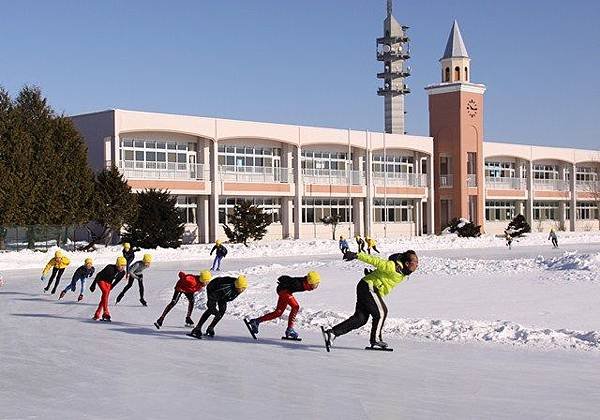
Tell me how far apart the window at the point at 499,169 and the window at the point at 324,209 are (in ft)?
60.6

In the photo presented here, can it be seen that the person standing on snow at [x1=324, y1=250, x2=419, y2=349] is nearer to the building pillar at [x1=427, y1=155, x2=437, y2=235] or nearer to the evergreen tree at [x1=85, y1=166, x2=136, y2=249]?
the evergreen tree at [x1=85, y1=166, x2=136, y2=249]

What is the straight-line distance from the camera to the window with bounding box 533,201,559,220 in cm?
7669

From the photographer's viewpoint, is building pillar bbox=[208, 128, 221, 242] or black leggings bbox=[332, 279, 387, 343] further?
building pillar bbox=[208, 128, 221, 242]

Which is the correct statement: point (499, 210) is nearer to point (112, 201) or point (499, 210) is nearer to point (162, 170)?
point (162, 170)

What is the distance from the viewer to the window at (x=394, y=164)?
209 ft

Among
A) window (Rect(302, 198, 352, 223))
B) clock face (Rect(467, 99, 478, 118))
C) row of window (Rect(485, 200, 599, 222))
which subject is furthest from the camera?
row of window (Rect(485, 200, 599, 222))

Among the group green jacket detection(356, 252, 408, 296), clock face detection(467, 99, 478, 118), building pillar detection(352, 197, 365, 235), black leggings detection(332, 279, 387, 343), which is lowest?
black leggings detection(332, 279, 387, 343)

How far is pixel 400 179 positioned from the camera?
209 feet

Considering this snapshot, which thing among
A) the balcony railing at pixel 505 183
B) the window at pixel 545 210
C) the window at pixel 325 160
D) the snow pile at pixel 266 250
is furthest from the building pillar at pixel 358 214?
the window at pixel 545 210

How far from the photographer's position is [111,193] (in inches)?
1658

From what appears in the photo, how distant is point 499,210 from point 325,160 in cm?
2123

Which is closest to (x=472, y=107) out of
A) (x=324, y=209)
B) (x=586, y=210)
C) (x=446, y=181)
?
(x=446, y=181)

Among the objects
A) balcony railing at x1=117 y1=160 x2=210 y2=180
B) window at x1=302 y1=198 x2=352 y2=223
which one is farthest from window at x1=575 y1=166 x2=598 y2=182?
balcony railing at x1=117 y1=160 x2=210 y2=180

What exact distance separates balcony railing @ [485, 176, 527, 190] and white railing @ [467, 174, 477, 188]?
249 centimetres
